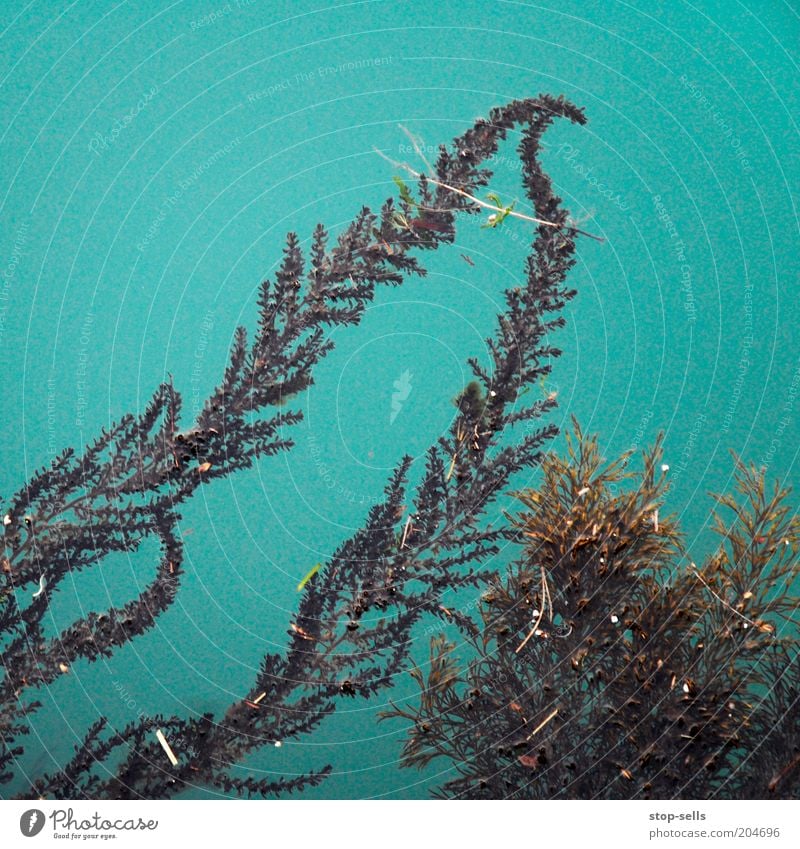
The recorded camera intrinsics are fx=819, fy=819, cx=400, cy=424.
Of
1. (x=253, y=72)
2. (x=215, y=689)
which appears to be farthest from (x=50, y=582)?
(x=253, y=72)

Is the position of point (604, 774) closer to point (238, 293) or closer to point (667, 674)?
point (667, 674)

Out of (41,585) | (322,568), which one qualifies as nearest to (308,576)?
(322,568)

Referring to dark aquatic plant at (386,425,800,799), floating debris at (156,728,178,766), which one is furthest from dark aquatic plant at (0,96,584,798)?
dark aquatic plant at (386,425,800,799)

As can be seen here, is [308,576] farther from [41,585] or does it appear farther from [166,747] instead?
[41,585]
